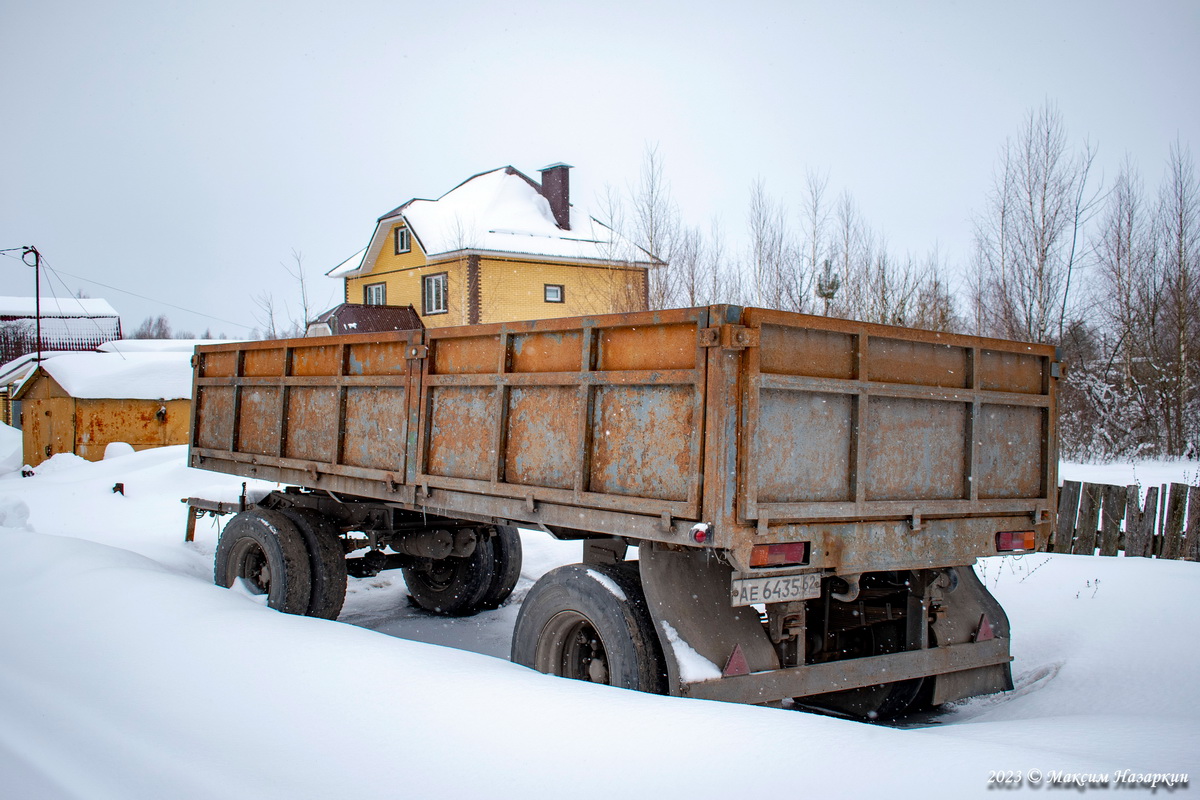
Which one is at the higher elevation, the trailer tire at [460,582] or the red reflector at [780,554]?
the red reflector at [780,554]

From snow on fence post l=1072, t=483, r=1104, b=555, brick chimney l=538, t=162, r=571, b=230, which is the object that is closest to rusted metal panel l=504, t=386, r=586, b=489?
snow on fence post l=1072, t=483, r=1104, b=555

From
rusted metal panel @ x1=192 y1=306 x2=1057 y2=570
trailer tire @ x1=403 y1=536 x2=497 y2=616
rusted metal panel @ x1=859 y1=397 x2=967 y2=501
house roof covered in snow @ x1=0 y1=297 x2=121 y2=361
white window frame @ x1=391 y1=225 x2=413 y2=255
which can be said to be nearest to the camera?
rusted metal panel @ x1=192 y1=306 x2=1057 y2=570

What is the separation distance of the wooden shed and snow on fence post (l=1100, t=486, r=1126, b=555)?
2009 centimetres

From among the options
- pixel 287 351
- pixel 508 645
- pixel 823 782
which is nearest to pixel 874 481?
pixel 823 782

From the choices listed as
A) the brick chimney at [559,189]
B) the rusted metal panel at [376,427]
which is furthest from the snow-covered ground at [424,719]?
the brick chimney at [559,189]

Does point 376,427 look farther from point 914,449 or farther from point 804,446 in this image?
point 914,449

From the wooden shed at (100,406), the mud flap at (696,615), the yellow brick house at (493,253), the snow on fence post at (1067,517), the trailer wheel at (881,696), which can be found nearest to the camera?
the mud flap at (696,615)

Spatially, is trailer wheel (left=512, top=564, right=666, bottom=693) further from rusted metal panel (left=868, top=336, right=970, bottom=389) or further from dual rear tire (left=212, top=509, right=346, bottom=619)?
dual rear tire (left=212, top=509, right=346, bottom=619)

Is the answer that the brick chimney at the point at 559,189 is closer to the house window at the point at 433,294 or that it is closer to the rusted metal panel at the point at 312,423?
the house window at the point at 433,294

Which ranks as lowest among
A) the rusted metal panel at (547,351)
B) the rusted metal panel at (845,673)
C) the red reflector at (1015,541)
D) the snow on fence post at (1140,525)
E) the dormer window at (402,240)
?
the rusted metal panel at (845,673)

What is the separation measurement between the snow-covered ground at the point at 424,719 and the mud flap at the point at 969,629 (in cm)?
17

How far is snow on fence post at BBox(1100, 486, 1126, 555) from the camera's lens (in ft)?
31.4

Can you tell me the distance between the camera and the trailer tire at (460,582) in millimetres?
7832

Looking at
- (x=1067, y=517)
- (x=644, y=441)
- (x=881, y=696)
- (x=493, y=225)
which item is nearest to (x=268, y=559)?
(x=644, y=441)
